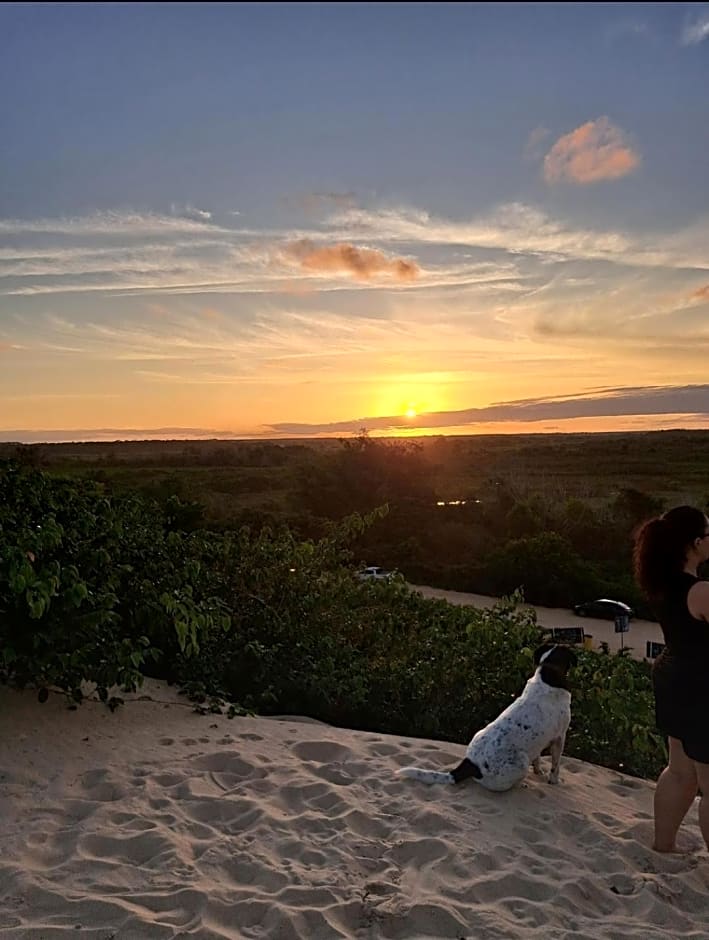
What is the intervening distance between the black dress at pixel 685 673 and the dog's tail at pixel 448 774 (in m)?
1.13

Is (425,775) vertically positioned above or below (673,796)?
below

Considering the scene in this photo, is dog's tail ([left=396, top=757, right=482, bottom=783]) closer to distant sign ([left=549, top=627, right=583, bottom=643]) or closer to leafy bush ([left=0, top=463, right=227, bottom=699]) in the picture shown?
leafy bush ([left=0, top=463, right=227, bottom=699])

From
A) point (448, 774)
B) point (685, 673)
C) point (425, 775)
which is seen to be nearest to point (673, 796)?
point (685, 673)

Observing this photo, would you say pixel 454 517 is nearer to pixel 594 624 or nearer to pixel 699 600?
pixel 594 624

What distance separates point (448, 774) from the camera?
4.65m

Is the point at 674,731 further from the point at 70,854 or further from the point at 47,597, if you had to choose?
the point at 47,597

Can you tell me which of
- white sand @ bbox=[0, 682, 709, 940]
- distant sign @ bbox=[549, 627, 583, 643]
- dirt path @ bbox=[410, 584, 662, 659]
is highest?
distant sign @ bbox=[549, 627, 583, 643]

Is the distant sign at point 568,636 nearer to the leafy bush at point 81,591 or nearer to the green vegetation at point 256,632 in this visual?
the green vegetation at point 256,632

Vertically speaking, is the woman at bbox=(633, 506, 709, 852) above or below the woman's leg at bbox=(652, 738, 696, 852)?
above

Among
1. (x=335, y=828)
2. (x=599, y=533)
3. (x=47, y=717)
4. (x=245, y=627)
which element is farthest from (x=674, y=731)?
(x=599, y=533)

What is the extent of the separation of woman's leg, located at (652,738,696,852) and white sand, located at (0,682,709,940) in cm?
10

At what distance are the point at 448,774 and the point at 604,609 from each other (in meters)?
9.50

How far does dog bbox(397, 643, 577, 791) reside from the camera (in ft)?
14.8

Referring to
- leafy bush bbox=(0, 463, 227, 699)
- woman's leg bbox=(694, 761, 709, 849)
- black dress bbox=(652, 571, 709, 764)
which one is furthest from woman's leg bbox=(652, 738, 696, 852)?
leafy bush bbox=(0, 463, 227, 699)
